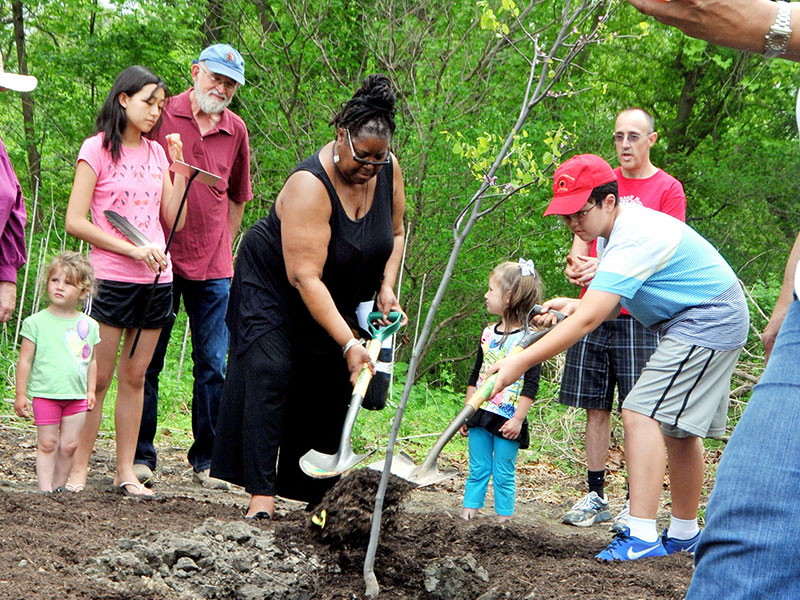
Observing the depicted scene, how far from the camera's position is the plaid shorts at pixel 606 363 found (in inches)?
189

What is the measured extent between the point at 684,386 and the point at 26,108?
10.6 m

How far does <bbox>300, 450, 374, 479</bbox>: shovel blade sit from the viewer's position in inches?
125

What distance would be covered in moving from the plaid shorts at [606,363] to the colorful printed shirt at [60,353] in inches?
97.7

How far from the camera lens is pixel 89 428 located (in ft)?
14.7

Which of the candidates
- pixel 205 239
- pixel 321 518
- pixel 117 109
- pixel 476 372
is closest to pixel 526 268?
pixel 476 372

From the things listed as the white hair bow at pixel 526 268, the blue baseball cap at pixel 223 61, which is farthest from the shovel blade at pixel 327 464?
the blue baseball cap at pixel 223 61

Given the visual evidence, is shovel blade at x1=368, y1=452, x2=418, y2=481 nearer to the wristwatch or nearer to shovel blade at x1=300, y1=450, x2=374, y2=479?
shovel blade at x1=300, y1=450, x2=374, y2=479

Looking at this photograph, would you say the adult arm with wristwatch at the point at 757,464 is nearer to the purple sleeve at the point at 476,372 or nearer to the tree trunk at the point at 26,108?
the purple sleeve at the point at 476,372

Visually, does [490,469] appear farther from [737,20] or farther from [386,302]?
[737,20]

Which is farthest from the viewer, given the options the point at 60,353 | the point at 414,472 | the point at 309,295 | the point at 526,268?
the point at 526,268

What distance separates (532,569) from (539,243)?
7042mm

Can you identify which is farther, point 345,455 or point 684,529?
point 684,529

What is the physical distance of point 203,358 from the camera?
5055mm

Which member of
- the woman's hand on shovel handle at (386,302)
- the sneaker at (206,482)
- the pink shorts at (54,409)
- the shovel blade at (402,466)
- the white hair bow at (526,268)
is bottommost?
the sneaker at (206,482)
